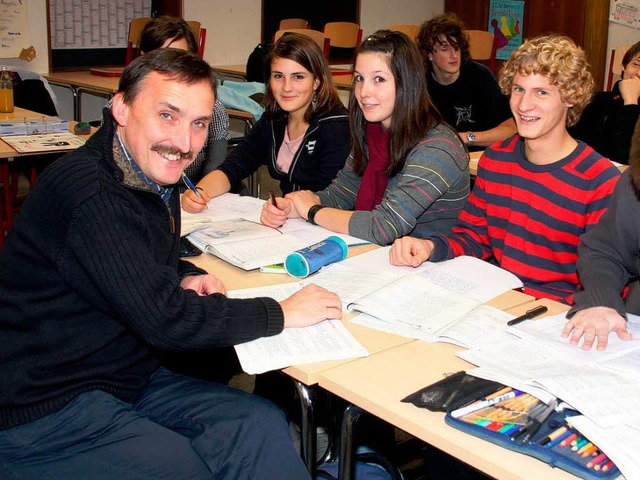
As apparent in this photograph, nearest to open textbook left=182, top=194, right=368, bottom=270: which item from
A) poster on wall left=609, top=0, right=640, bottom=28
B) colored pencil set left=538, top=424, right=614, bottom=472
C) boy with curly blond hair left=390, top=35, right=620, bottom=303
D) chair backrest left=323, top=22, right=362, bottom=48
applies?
boy with curly blond hair left=390, top=35, right=620, bottom=303

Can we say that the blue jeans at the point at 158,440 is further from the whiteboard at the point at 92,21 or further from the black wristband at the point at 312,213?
the whiteboard at the point at 92,21

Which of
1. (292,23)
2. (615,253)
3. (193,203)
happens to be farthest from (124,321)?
(292,23)

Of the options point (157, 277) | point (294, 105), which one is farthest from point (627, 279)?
point (294, 105)

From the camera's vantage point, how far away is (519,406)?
126cm

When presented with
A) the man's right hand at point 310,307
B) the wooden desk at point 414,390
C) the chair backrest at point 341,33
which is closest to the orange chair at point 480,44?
the chair backrest at point 341,33

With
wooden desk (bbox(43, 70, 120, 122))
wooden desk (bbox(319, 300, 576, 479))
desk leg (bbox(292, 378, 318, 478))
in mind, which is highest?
wooden desk (bbox(43, 70, 120, 122))

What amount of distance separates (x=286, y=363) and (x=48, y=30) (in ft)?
17.4

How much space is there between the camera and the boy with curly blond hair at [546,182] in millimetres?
2043

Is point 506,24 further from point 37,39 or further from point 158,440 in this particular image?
point 158,440

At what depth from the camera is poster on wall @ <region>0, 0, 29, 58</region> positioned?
566cm

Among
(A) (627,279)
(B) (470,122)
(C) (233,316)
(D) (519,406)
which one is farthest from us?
(B) (470,122)

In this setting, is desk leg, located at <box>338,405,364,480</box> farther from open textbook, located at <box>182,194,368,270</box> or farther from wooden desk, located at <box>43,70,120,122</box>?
wooden desk, located at <box>43,70,120,122</box>

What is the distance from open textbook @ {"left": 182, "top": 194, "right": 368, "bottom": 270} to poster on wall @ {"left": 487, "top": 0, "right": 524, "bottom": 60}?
241 inches

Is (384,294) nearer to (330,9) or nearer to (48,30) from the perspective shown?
(48,30)
